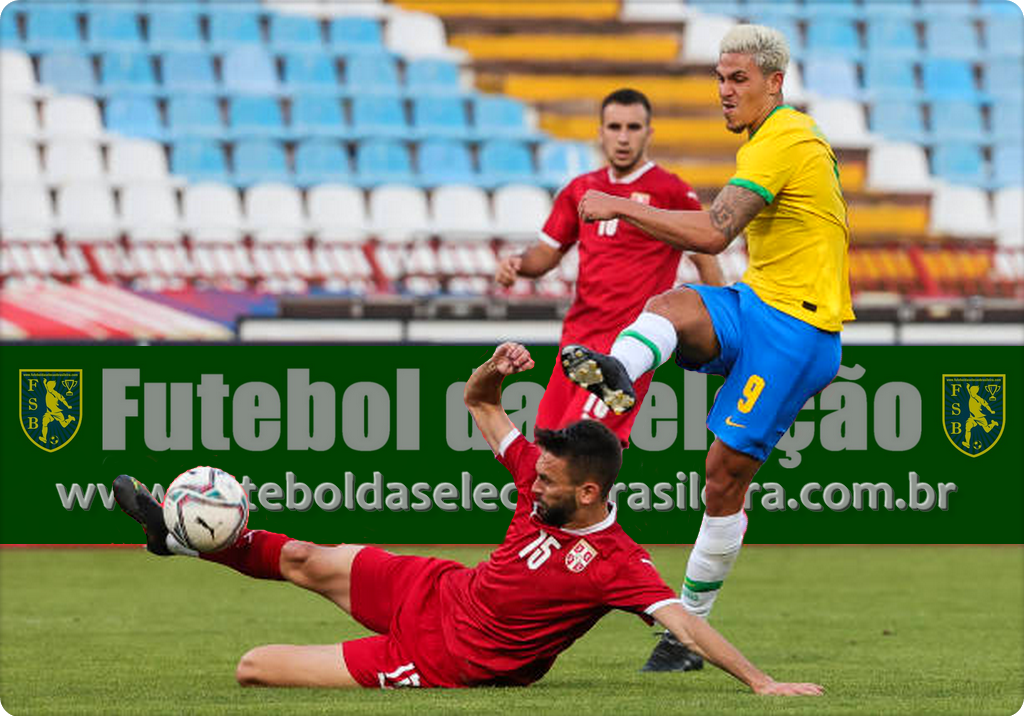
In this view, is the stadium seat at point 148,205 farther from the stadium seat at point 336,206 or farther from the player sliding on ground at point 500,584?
the player sliding on ground at point 500,584

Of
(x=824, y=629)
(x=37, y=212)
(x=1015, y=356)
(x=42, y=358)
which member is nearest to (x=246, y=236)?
(x=37, y=212)

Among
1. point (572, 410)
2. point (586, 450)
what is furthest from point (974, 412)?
point (586, 450)

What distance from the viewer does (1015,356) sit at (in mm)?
12172

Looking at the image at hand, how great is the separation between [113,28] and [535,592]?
1711 centimetres

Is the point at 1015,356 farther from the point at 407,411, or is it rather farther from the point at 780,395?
the point at 780,395

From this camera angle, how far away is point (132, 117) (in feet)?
67.0

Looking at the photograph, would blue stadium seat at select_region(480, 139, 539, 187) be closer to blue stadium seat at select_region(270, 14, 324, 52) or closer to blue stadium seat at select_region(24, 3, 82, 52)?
blue stadium seat at select_region(270, 14, 324, 52)

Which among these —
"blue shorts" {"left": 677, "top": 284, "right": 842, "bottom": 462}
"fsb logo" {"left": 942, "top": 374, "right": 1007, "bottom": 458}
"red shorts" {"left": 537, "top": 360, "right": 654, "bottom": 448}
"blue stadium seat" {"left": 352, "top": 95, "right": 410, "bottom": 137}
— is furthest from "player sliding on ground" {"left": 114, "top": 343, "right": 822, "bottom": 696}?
"blue stadium seat" {"left": 352, "top": 95, "right": 410, "bottom": 137}

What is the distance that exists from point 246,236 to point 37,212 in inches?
85.8

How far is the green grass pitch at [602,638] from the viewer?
5422 mm

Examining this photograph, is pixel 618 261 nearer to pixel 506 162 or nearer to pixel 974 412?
pixel 974 412

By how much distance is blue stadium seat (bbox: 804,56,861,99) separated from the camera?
22.2 m

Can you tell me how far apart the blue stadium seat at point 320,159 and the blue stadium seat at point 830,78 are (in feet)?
19.1

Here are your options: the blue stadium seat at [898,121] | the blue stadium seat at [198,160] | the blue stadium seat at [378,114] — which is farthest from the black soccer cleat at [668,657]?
the blue stadium seat at [898,121]
